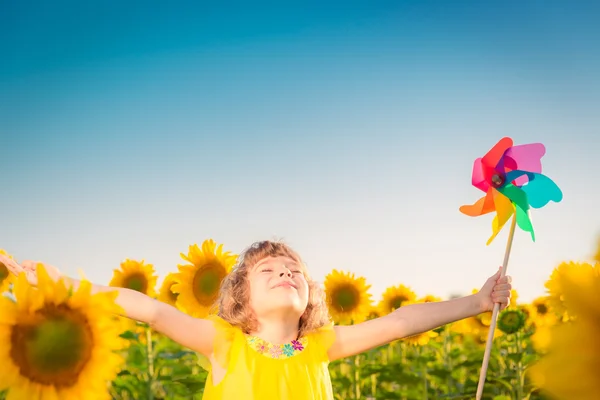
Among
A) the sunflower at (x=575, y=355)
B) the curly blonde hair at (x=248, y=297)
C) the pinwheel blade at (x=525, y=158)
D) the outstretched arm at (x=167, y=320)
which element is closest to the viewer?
the sunflower at (x=575, y=355)

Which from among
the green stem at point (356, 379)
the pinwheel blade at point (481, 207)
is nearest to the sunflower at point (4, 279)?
the pinwheel blade at point (481, 207)

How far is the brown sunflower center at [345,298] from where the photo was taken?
6.40m

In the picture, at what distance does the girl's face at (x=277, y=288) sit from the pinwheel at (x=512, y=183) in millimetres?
940

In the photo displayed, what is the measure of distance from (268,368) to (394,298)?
4287mm

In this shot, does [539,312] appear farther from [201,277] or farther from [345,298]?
[201,277]

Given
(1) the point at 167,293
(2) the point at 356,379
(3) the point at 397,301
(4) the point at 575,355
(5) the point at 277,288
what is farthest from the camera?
(3) the point at 397,301

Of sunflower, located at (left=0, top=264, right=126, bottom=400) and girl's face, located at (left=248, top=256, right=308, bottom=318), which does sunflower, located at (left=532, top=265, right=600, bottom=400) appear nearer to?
sunflower, located at (left=0, top=264, right=126, bottom=400)

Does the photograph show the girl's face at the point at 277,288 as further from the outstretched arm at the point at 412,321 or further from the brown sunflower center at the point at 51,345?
the brown sunflower center at the point at 51,345

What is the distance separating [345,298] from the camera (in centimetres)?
646

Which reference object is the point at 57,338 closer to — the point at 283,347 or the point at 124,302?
the point at 124,302

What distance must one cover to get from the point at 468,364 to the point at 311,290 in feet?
11.7

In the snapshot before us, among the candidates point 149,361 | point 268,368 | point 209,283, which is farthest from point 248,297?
point 149,361

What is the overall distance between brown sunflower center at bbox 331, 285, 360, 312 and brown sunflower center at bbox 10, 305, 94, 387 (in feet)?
16.8

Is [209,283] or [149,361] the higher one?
[209,283]
